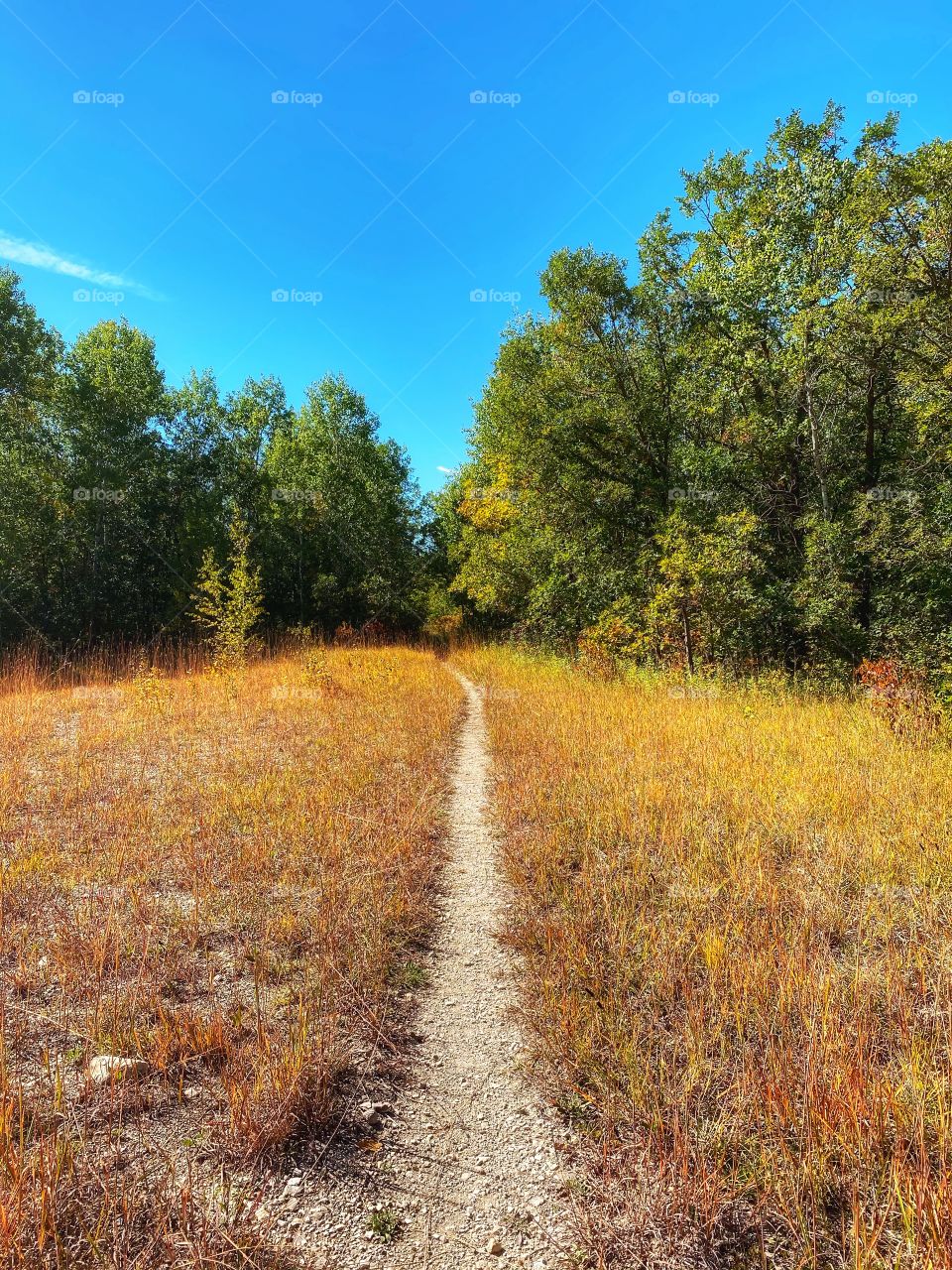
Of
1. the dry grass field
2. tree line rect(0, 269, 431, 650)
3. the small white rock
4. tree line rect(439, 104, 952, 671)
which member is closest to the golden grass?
the dry grass field

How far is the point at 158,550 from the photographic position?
23.4 m

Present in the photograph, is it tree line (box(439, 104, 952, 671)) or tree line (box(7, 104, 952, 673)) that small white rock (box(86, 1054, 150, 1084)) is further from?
tree line (box(439, 104, 952, 671))

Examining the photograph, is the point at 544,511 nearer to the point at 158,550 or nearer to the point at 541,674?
the point at 541,674

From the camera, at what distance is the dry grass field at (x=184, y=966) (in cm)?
180

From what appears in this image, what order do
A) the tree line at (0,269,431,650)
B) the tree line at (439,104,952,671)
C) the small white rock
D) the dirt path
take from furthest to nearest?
the tree line at (0,269,431,650) → the tree line at (439,104,952,671) → the small white rock → the dirt path

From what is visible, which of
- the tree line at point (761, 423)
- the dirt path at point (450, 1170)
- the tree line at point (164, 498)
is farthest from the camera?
the tree line at point (164, 498)

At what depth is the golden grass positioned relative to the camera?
1.81 metres

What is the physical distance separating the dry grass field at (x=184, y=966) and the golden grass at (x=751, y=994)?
1.18 meters

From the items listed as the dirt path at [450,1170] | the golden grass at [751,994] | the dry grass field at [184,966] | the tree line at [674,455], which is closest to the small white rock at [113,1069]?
the dry grass field at [184,966]

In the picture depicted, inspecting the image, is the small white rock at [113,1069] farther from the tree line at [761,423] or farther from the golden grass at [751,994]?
the tree line at [761,423]

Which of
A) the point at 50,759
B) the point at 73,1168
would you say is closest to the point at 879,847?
the point at 73,1168

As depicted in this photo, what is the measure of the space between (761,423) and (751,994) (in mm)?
15647

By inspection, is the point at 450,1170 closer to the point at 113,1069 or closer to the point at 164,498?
the point at 113,1069

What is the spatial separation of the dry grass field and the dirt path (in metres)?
0.23
